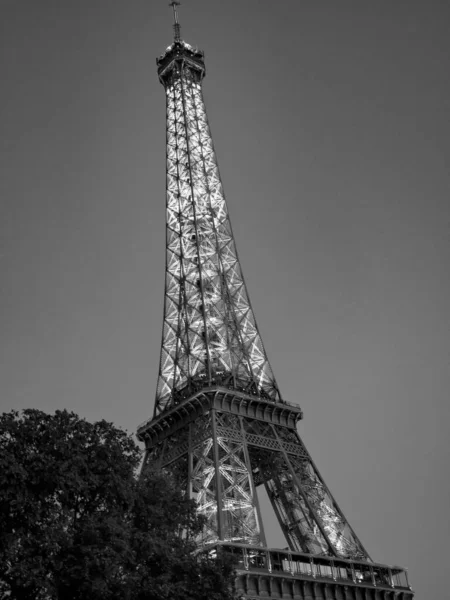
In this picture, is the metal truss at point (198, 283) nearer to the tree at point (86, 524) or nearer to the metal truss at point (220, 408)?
the metal truss at point (220, 408)

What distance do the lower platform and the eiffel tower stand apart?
76 millimetres

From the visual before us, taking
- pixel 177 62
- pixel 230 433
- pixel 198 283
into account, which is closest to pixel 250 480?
pixel 230 433

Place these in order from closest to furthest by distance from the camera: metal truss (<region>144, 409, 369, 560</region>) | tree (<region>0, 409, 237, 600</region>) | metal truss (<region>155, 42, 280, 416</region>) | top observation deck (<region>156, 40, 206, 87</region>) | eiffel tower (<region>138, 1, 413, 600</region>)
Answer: tree (<region>0, 409, 237, 600</region>) < eiffel tower (<region>138, 1, 413, 600</region>) < metal truss (<region>144, 409, 369, 560</region>) < metal truss (<region>155, 42, 280, 416</region>) < top observation deck (<region>156, 40, 206, 87</region>)

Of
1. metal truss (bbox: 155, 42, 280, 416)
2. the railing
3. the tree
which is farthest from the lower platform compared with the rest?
metal truss (bbox: 155, 42, 280, 416)

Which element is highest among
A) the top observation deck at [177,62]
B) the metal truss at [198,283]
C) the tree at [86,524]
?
the top observation deck at [177,62]

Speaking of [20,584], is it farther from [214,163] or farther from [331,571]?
[214,163]

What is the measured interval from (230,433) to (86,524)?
76.0 feet

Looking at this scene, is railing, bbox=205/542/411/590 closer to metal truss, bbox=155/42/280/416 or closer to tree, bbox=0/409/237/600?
tree, bbox=0/409/237/600

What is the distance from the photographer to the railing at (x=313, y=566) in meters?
40.2

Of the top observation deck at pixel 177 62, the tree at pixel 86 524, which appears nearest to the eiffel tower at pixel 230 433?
the tree at pixel 86 524

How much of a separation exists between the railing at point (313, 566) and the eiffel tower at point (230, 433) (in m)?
0.08

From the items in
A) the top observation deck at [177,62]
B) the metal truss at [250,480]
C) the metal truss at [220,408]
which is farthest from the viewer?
the top observation deck at [177,62]

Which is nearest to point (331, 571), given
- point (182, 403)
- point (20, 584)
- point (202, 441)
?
point (202, 441)

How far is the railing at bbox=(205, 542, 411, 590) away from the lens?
132ft
